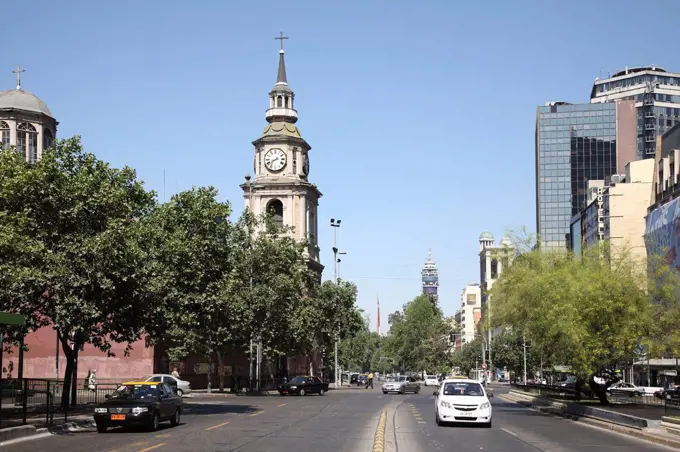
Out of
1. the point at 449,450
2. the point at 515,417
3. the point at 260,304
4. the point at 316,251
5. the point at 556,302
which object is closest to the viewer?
the point at 449,450

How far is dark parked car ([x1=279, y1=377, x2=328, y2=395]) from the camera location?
6128 centimetres

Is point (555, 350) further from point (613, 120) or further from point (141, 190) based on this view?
point (613, 120)

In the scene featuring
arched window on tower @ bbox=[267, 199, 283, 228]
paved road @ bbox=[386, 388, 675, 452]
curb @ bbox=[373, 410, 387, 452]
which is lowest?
paved road @ bbox=[386, 388, 675, 452]

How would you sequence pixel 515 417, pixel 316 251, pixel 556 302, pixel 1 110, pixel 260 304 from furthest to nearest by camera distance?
pixel 316 251 < pixel 1 110 < pixel 260 304 < pixel 556 302 < pixel 515 417

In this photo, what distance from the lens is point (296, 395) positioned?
2459 inches

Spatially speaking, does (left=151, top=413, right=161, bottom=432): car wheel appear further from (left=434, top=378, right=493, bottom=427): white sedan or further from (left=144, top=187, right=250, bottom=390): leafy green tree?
(left=434, top=378, right=493, bottom=427): white sedan

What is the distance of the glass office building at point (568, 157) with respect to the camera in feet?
546

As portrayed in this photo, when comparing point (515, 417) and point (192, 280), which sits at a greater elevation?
point (192, 280)

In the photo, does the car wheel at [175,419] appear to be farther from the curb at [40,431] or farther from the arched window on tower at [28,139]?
the arched window on tower at [28,139]

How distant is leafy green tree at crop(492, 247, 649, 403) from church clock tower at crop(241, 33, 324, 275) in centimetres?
5281

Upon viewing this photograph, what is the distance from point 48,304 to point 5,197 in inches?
170

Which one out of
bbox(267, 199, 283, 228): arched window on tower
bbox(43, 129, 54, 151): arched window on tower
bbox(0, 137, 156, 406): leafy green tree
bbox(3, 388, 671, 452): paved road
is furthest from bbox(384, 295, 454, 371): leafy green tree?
bbox(0, 137, 156, 406): leafy green tree

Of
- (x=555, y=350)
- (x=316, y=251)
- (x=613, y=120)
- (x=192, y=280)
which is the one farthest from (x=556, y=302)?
(x=613, y=120)

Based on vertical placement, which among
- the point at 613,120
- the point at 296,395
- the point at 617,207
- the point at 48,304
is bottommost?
the point at 296,395
